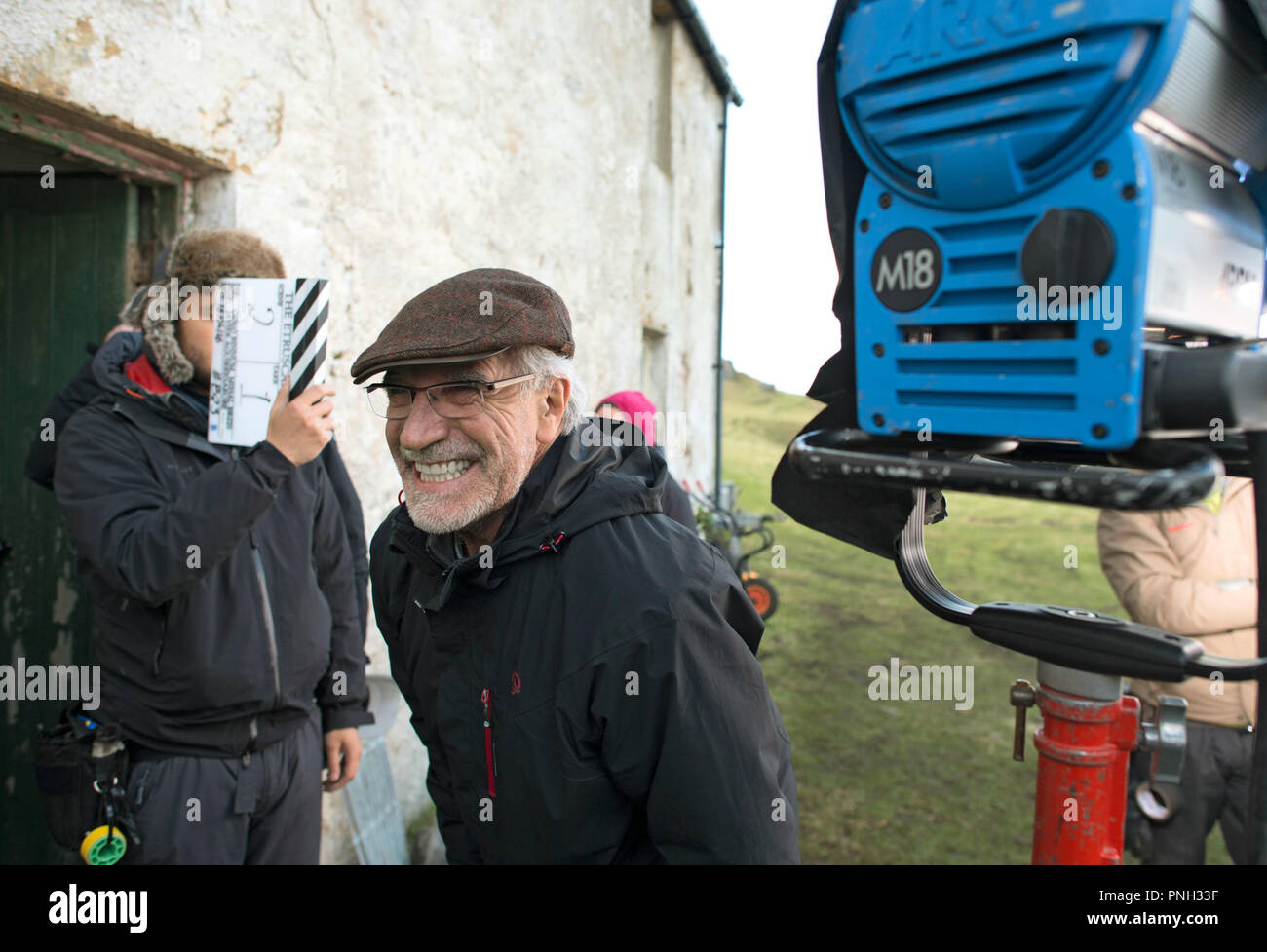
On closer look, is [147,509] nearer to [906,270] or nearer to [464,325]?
[464,325]

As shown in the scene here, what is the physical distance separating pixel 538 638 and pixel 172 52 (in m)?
2.25

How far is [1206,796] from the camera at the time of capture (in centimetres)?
287

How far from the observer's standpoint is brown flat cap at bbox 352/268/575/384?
4.79 ft

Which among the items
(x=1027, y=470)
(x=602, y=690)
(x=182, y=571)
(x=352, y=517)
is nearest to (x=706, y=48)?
(x=352, y=517)

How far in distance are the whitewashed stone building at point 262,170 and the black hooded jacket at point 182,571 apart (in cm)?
66

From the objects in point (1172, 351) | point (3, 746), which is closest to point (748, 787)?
point (1172, 351)

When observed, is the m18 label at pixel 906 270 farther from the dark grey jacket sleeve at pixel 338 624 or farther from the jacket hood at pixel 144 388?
the dark grey jacket sleeve at pixel 338 624

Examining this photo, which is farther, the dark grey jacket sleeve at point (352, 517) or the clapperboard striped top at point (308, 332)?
the dark grey jacket sleeve at point (352, 517)

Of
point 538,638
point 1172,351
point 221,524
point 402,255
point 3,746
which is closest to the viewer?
point 1172,351

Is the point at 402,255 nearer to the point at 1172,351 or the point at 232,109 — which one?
the point at 232,109

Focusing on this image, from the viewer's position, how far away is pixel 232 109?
2.75m

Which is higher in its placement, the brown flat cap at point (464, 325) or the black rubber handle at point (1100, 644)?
the brown flat cap at point (464, 325)

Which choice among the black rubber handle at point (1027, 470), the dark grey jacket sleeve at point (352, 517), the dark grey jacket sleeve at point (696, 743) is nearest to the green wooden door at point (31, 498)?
the dark grey jacket sleeve at point (352, 517)

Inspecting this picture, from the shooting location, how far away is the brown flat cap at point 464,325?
146cm
